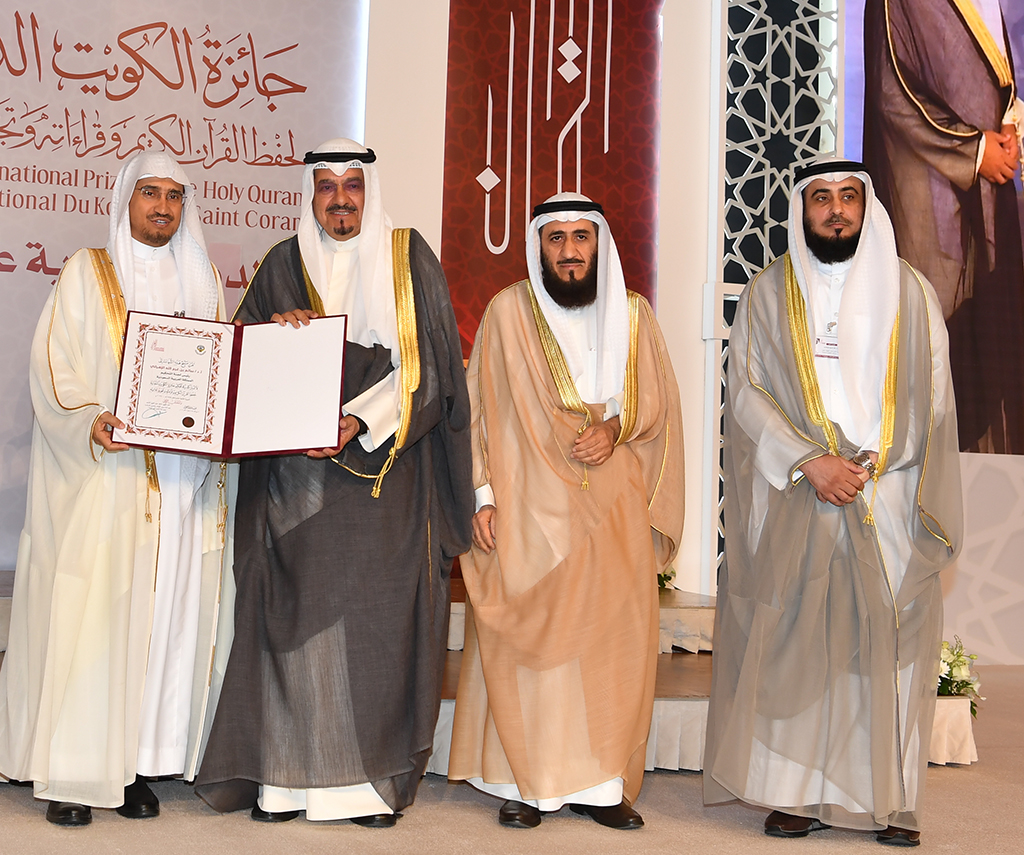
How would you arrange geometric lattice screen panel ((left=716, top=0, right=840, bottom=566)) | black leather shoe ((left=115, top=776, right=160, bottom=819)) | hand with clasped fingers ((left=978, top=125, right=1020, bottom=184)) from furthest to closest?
hand with clasped fingers ((left=978, top=125, right=1020, bottom=184))
geometric lattice screen panel ((left=716, top=0, right=840, bottom=566))
black leather shoe ((left=115, top=776, right=160, bottom=819))

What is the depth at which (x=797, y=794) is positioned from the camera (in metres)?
3.07

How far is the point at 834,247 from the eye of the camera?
333cm

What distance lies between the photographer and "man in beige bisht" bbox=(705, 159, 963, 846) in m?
3.06

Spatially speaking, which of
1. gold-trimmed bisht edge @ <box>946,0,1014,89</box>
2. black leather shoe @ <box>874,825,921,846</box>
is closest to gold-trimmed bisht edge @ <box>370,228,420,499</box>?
black leather shoe @ <box>874,825,921,846</box>

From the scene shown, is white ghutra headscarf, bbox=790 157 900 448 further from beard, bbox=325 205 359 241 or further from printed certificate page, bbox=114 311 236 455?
printed certificate page, bbox=114 311 236 455

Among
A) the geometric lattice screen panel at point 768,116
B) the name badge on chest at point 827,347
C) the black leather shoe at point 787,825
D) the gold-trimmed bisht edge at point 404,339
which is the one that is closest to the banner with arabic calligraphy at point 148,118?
the geometric lattice screen panel at point 768,116

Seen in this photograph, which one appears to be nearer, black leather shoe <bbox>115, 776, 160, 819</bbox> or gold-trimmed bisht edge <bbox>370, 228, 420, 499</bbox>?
black leather shoe <bbox>115, 776, 160, 819</bbox>

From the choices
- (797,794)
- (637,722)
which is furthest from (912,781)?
(637,722)

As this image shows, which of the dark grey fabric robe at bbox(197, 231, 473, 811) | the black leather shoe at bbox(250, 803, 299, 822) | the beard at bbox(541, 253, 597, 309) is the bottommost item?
the black leather shoe at bbox(250, 803, 299, 822)

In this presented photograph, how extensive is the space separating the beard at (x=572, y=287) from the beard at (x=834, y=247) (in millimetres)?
681

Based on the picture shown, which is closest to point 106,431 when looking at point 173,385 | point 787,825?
point 173,385

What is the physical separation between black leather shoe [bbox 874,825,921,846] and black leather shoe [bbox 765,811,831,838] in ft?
0.56

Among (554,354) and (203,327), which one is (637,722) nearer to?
(554,354)

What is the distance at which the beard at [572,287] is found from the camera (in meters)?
3.40
